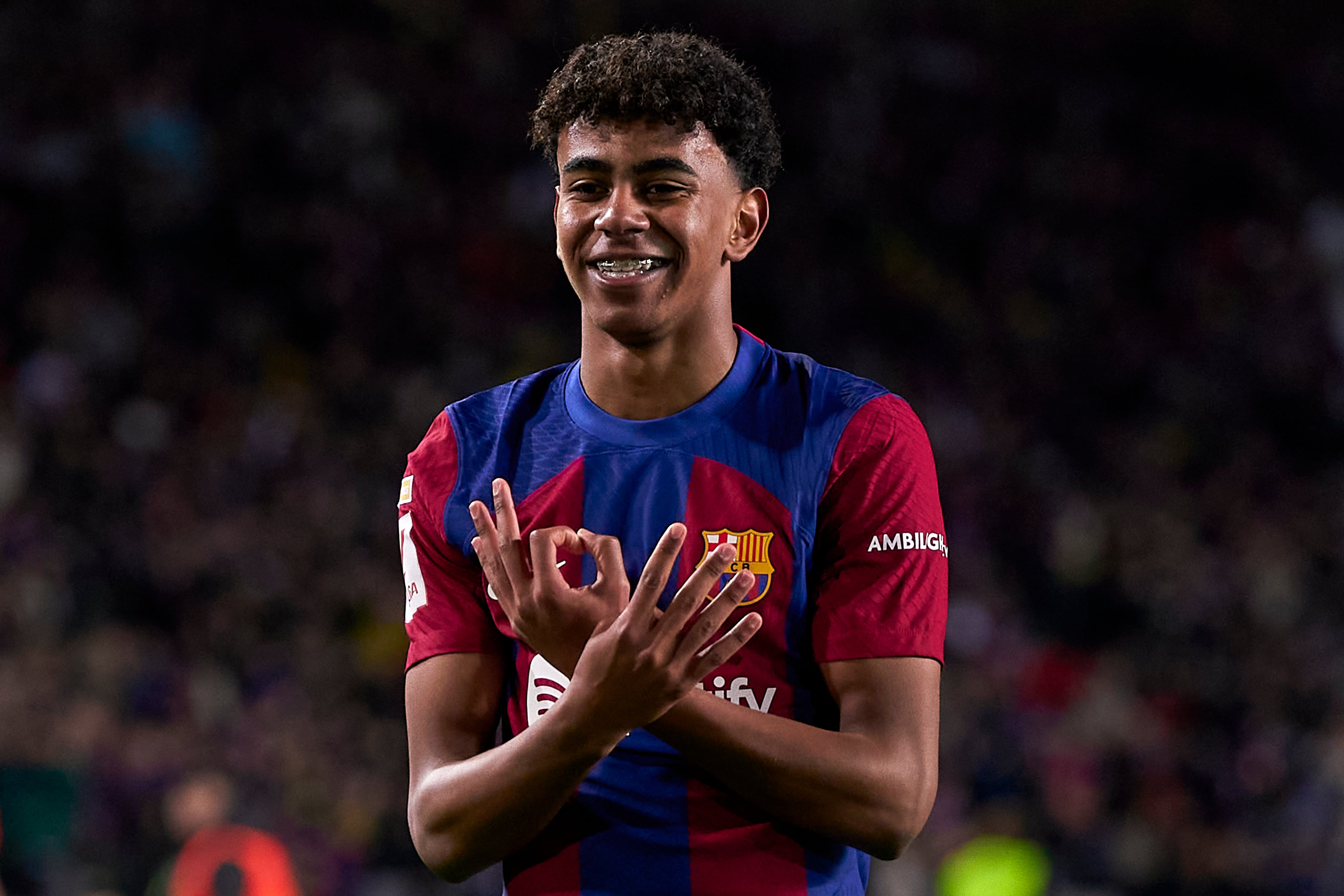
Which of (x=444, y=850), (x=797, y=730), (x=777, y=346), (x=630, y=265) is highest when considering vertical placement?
(x=777, y=346)

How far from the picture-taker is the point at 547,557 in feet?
6.36

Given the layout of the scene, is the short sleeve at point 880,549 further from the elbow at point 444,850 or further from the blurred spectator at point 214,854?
the blurred spectator at point 214,854

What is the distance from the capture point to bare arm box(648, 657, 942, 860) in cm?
204

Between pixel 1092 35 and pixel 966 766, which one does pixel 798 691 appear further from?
pixel 1092 35

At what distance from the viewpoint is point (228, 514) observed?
822 cm

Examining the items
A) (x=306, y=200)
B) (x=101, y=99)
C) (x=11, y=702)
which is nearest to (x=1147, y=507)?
(x=306, y=200)

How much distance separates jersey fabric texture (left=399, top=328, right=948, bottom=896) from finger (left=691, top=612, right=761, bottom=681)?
294mm

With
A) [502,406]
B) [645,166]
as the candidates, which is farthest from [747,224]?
[502,406]

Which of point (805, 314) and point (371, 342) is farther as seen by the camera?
point (805, 314)

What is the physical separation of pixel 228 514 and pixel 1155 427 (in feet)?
20.0

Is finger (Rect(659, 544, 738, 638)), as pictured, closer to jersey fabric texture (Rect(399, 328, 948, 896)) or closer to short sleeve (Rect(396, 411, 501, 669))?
jersey fabric texture (Rect(399, 328, 948, 896))

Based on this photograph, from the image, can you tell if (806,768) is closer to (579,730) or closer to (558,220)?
(579,730)

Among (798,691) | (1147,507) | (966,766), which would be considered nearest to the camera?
(798,691)

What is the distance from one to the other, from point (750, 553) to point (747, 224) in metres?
0.60
